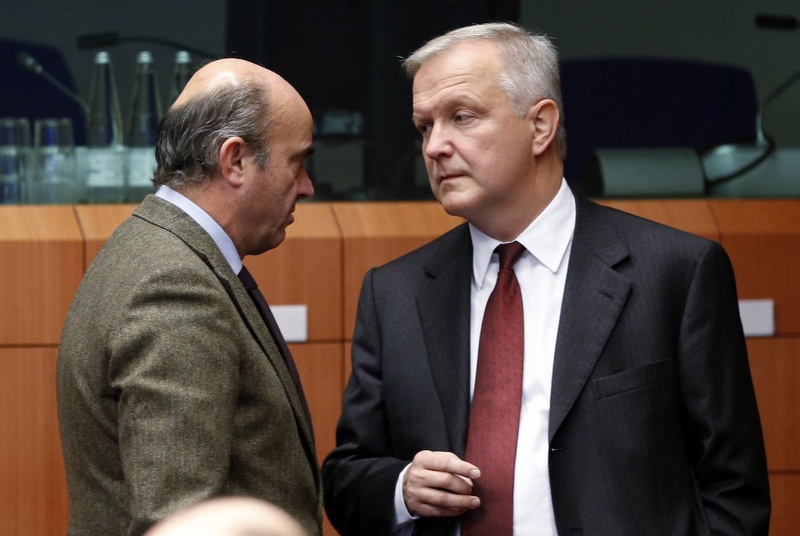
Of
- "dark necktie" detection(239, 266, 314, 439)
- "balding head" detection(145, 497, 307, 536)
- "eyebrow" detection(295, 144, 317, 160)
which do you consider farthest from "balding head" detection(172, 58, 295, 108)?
"balding head" detection(145, 497, 307, 536)

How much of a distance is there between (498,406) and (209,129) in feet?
2.19

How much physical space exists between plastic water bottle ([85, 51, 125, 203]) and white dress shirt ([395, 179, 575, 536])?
1.69 m

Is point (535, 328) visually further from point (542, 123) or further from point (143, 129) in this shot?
point (143, 129)

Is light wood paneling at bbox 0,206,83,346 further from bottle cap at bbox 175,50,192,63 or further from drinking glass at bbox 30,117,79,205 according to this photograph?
bottle cap at bbox 175,50,192,63

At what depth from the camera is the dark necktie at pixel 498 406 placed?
1.92 meters

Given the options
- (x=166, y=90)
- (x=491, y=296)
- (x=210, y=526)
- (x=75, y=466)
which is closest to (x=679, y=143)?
(x=166, y=90)

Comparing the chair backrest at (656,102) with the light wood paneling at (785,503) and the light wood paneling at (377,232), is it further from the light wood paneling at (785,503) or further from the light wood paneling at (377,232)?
the light wood paneling at (785,503)

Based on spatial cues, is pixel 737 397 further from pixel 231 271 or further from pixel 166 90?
pixel 166 90

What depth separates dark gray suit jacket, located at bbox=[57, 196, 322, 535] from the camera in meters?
1.53

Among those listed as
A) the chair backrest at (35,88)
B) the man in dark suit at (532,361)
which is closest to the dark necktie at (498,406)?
the man in dark suit at (532,361)

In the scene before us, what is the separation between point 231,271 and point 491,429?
0.52 meters

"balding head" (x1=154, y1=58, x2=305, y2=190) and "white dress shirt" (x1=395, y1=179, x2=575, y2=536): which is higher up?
"balding head" (x1=154, y1=58, x2=305, y2=190)

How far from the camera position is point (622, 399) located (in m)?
1.93

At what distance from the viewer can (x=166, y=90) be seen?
12.2ft
